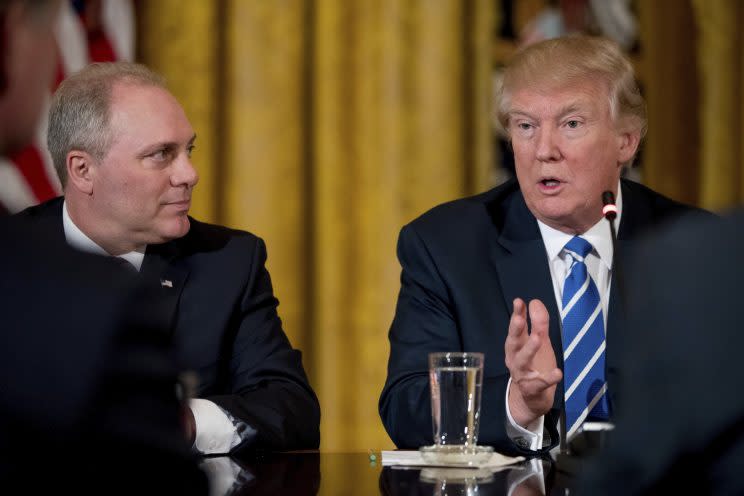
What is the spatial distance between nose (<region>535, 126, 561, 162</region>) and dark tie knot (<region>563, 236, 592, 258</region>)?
0.20 meters

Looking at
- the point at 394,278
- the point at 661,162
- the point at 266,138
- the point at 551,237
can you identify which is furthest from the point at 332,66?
the point at 551,237

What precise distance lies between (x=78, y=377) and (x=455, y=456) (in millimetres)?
1009

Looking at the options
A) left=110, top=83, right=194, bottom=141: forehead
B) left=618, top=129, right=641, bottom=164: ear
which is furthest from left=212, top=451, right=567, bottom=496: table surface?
left=618, top=129, right=641, bottom=164: ear

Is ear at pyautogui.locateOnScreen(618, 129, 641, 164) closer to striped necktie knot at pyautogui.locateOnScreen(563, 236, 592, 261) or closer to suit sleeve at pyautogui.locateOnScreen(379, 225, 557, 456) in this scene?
striped necktie knot at pyautogui.locateOnScreen(563, 236, 592, 261)

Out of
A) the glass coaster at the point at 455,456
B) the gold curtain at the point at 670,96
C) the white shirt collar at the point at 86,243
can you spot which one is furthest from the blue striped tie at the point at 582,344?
the gold curtain at the point at 670,96

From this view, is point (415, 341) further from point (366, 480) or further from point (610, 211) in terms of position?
point (366, 480)

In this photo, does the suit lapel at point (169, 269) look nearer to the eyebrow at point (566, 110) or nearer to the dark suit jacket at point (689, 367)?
the eyebrow at point (566, 110)

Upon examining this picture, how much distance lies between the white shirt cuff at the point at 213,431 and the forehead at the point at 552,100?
0.99 meters

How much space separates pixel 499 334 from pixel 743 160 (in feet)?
7.67

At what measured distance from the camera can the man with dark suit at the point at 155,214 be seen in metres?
2.68

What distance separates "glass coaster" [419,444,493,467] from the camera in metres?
1.89

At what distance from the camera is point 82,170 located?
273cm

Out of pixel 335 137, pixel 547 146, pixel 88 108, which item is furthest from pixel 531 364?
pixel 335 137

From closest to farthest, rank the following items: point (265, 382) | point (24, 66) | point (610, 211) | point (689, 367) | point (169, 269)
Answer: point (689, 367) → point (610, 211) → point (265, 382) → point (169, 269) → point (24, 66)
